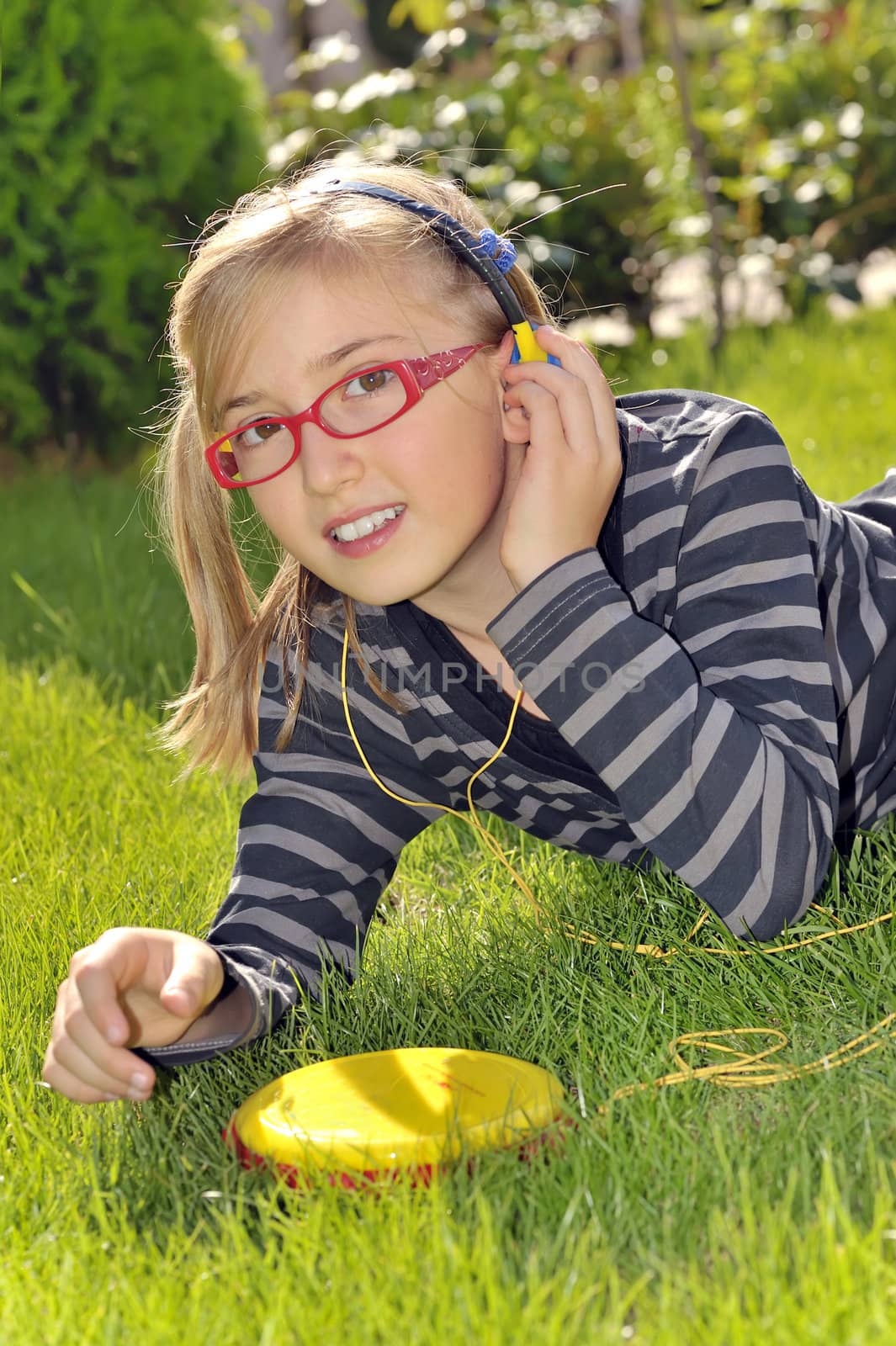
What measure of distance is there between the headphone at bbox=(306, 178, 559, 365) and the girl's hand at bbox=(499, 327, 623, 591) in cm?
5

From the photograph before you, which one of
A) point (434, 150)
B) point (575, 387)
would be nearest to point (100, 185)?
point (434, 150)

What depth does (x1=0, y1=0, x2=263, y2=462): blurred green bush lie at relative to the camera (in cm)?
543

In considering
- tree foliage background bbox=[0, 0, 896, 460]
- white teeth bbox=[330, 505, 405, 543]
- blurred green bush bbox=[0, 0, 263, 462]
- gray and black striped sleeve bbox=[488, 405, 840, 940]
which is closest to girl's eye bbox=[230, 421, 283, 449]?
white teeth bbox=[330, 505, 405, 543]

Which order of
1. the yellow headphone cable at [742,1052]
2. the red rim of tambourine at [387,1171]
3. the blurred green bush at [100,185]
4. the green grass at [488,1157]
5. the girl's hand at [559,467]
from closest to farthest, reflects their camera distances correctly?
the green grass at [488,1157] < the red rim of tambourine at [387,1171] < the yellow headphone cable at [742,1052] < the girl's hand at [559,467] < the blurred green bush at [100,185]

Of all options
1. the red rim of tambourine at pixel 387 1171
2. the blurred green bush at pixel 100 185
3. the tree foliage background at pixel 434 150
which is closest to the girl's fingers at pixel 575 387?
the red rim of tambourine at pixel 387 1171

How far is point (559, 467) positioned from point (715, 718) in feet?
1.18

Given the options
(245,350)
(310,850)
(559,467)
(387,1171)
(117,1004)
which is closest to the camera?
(387,1171)

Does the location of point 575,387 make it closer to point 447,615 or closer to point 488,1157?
point 447,615

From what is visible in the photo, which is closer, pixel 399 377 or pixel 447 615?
pixel 399 377

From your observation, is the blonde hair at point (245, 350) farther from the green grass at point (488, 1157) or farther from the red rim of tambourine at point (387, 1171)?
the red rim of tambourine at point (387, 1171)

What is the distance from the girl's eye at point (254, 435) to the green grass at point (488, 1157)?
28.7 inches

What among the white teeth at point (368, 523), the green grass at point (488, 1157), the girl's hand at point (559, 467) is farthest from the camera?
the white teeth at point (368, 523)

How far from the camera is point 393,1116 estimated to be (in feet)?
4.94

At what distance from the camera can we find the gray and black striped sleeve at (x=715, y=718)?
170 centimetres
